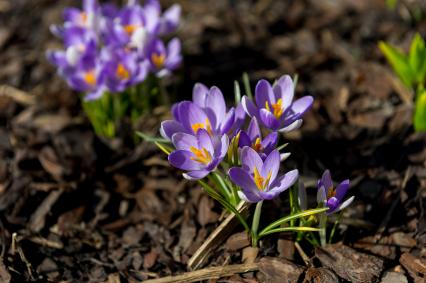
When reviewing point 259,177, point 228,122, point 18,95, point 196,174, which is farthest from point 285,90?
point 18,95

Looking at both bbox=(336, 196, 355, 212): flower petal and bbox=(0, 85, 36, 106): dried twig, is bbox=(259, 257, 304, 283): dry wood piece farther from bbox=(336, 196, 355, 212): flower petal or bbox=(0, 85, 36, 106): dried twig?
bbox=(0, 85, 36, 106): dried twig

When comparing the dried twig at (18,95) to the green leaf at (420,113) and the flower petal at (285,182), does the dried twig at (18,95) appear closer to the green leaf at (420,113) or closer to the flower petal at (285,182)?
the flower petal at (285,182)

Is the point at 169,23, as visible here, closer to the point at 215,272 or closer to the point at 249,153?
the point at 249,153

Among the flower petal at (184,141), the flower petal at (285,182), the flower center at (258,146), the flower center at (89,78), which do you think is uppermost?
the flower center at (89,78)

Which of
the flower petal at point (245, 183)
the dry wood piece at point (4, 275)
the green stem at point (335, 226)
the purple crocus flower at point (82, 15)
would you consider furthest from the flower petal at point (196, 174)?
the purple crocus flower at point (82, 15)

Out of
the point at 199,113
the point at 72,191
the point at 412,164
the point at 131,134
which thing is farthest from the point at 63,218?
the point at 412,164

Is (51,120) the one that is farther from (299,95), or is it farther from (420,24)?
(420,24)

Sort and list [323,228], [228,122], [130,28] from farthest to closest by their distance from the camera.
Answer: [130,28]
[323,228]
[228,122]
